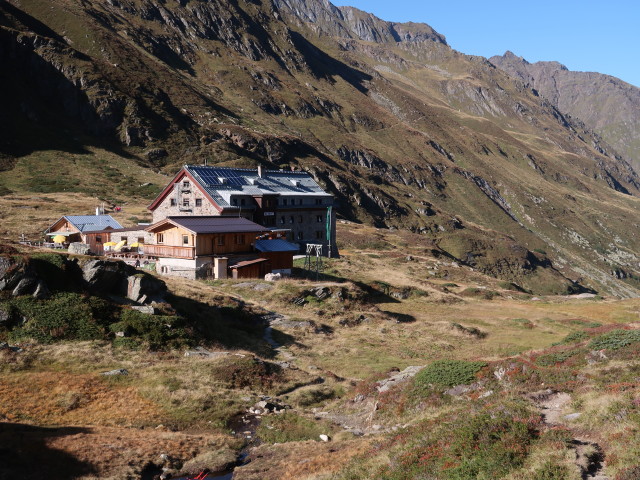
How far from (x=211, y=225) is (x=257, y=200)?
822 inches

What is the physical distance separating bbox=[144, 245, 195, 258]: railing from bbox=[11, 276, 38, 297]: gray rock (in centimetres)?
2462

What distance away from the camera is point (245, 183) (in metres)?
82.8

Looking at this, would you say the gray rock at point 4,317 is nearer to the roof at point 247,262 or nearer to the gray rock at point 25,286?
the gray rock at point 25,286

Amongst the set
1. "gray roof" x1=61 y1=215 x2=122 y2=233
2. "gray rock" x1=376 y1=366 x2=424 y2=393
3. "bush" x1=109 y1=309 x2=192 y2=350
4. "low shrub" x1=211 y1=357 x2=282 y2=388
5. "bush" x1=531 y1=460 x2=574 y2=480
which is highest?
"gray roof" x1=61 y1=215 x2=122 y2=233

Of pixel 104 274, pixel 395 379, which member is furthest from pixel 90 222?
pixel 395 379

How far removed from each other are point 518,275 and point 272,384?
175 meters

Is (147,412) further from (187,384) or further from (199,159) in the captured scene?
(199,159)

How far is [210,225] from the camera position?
197 feet

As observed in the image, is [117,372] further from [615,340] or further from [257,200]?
[257,200]

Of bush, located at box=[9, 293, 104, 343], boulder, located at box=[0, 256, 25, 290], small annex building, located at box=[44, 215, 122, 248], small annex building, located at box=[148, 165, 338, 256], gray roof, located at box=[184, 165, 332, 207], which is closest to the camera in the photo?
bush, located at box=[9, 293, 104, 343]

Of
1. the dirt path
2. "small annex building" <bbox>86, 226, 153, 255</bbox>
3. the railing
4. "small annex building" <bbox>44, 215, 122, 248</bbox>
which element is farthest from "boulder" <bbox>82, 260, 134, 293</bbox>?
"small annex building" <bbox>44, 215, 122, 248</bbox>

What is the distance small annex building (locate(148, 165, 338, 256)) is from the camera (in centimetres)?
7594

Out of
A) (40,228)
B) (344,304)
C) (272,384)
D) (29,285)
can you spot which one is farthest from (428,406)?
(40,228)

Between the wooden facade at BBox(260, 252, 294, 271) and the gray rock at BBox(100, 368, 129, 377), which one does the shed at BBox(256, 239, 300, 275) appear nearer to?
the wooden facade at BBox(260, 252, 294, 271)
